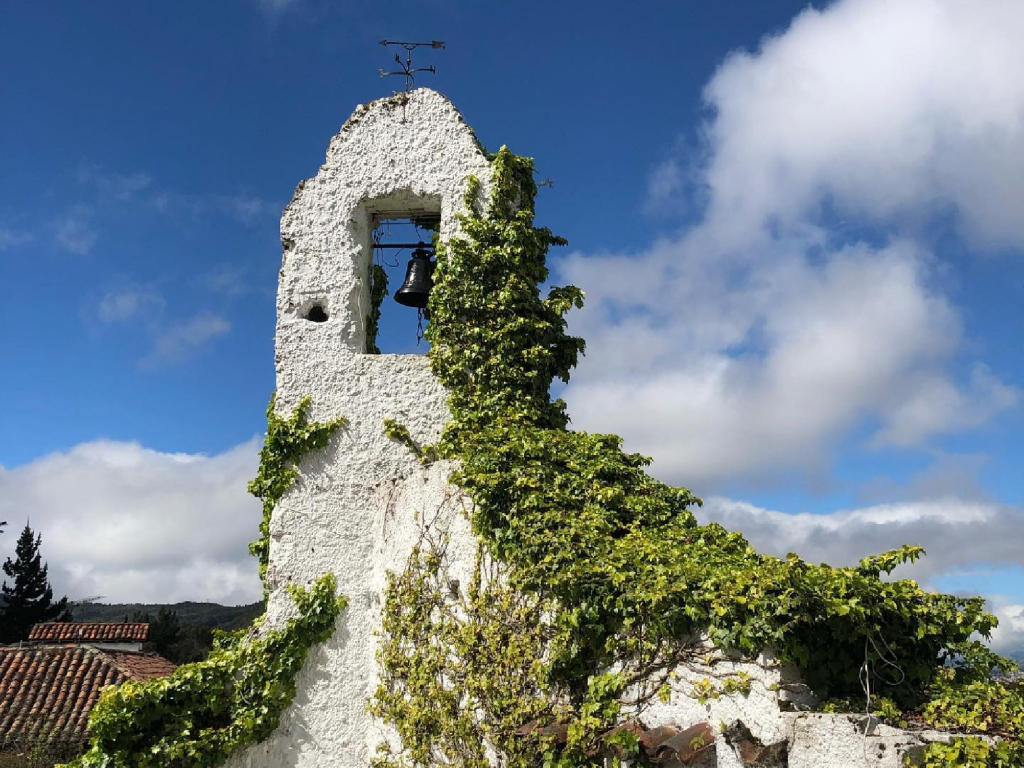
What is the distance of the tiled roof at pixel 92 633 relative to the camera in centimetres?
2642

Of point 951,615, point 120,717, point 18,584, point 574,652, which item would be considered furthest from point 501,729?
point 18,584

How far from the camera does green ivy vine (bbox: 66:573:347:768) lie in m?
6.66

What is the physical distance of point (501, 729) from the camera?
559cm

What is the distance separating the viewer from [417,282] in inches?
338

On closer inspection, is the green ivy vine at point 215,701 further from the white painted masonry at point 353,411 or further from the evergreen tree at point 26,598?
the evergreen tree at point 26,598

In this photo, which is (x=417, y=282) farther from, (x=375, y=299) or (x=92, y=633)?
(x=92, y=633)

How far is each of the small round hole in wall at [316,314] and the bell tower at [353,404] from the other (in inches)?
0.6

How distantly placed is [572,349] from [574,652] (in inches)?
140

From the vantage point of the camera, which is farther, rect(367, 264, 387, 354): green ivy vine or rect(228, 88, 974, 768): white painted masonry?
rect(367, 264, 387, 354): green ivy vine

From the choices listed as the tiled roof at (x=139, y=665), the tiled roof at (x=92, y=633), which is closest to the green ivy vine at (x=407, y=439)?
the tiled roof at (x=139, y=665)

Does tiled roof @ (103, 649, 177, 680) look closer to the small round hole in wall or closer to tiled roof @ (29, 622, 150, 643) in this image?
tiled roof @ (29, 622, 150, 643)

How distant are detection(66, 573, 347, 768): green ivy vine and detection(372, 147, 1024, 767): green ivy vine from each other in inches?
32.5

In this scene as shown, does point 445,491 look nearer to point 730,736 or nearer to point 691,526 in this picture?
point 691,526

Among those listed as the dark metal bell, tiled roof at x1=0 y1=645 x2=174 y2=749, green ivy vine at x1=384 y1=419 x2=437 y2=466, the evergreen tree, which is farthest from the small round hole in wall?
the evergreen tree
